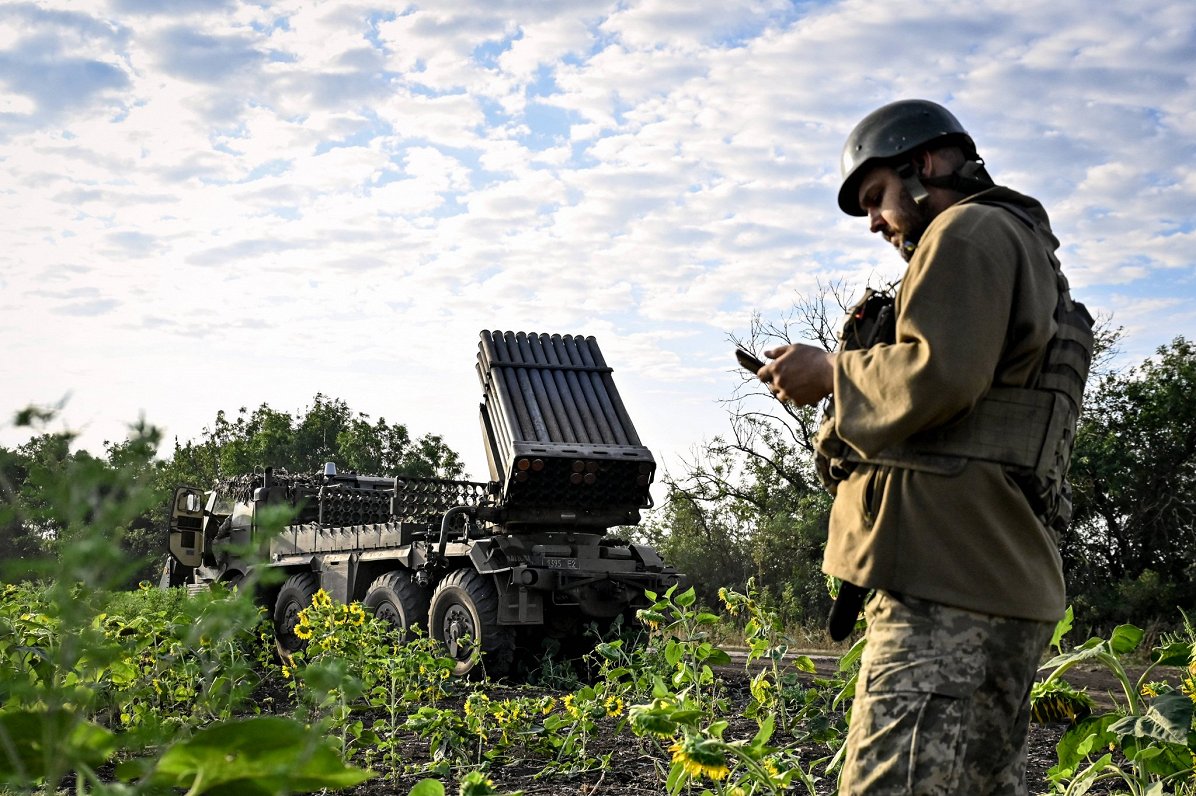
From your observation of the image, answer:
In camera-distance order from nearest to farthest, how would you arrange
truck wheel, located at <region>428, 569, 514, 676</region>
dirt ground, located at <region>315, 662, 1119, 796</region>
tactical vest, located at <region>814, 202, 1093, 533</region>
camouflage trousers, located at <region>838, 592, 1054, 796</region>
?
camouflage trousers, located at <region>838, 592, 1054, 796</region>, tactical vest, located at <region>814, 202, 1093, 533</region>, dirt ground, located at <region>315, 662, 1119, 796</region>, truck wheel, located at <region>428, 569, 514, 676</region>

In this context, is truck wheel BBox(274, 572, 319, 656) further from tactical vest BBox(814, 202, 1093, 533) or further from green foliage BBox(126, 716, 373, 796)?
green foliage BBox(126, 716, 373, 796)

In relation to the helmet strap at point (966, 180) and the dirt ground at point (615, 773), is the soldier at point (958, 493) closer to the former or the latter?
the helmet strap at point (966, 180)

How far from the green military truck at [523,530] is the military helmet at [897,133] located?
24.8 feet

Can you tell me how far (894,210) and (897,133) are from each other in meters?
0.18

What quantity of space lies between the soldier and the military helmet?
0.25 meters

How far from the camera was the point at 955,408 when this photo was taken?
8.14ft

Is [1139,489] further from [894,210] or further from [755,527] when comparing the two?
[894,210]

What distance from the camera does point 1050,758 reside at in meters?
5.54

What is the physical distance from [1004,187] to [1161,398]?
64.8ft

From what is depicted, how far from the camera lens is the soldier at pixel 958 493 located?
2.46 metres

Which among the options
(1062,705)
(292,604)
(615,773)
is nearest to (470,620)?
(292,604)

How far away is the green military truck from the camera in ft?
34.2

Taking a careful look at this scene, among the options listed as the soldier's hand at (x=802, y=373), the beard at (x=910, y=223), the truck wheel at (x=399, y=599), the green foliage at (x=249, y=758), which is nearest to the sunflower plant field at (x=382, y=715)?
the green foliage at (x=249, y=758)

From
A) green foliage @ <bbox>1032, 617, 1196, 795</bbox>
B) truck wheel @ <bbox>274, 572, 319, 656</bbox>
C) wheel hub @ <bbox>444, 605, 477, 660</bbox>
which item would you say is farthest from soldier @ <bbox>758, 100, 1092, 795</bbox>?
truck wheel @ <bbox>274, 572, 319, 656</bbox>
